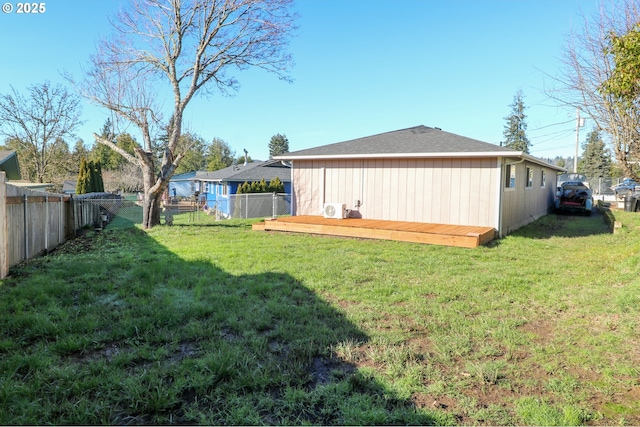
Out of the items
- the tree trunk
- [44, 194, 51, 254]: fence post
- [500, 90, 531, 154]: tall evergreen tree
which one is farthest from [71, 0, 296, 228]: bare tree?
[500, 90, 531, 154]: tall evergreen tree

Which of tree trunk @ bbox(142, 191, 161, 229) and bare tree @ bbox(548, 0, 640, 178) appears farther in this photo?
tree trunk @ bbox(142, 191, 161, 229)

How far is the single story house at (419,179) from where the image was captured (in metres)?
9.16

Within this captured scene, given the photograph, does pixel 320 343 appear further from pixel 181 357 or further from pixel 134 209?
pixel 134 209

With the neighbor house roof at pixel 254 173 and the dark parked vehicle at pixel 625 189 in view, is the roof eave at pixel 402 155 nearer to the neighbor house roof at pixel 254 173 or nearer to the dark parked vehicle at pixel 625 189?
the neighbor house roof at pixel 254 173

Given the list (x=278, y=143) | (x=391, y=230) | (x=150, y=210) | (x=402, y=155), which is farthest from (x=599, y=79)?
(x=278, y=143)

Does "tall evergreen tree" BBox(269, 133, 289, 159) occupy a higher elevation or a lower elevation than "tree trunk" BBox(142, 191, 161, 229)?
higher

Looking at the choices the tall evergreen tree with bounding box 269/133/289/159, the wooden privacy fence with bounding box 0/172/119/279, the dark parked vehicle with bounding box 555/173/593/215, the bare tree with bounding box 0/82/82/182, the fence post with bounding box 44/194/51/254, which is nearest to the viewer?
the wooden privacy fence with bounding box 0/172/119/279

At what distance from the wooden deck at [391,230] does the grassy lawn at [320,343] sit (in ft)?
5.59

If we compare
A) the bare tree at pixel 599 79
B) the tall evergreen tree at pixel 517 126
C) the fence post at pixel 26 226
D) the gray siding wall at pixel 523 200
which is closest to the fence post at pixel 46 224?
the fence post at pixel 26 226

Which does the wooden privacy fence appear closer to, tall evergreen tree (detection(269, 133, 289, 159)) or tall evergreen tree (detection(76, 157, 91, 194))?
tall evergreen tree (detection(76, 157, 91, 194))

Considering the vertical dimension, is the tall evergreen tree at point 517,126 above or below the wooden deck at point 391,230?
above

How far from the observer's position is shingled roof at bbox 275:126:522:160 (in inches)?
359

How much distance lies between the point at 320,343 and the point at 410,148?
311 inches

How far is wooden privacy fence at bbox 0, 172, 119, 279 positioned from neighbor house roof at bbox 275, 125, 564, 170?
20.3 feet
